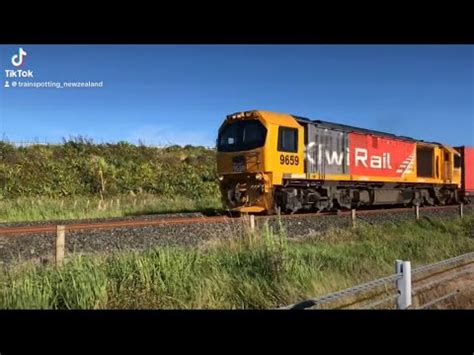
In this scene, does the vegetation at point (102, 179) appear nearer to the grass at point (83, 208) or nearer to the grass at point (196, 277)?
the grass at point (83, 208)

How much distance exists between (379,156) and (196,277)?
12.9 meters

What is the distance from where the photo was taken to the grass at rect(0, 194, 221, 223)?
1425 cm

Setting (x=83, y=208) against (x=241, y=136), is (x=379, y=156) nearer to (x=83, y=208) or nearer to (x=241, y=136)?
Result: (x=241, y=136)

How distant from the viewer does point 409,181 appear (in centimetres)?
1866

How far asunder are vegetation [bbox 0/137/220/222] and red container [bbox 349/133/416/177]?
5012 mm

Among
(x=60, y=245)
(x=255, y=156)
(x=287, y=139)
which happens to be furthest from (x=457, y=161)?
(x=60, y=245)

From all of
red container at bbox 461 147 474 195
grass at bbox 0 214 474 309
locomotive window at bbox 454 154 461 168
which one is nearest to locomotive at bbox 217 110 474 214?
locomotive window at bbox 454 154 461 168

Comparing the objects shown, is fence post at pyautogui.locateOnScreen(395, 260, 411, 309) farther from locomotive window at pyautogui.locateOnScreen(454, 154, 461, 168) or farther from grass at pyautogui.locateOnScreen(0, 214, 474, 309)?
locomotive window at pyautogui.locateOnScreen(454, 154, 461, 168)

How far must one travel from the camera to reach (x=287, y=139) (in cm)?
1373

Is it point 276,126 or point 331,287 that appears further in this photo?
point 276,126

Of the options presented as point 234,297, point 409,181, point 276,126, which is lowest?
point 234,297
